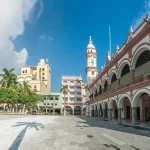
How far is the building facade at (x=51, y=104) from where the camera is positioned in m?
97.1

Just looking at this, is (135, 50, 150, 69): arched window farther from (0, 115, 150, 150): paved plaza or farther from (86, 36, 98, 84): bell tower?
(86, 36, 98, 84): bell tower

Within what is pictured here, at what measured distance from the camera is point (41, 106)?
319 feet

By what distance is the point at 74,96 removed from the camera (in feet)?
324

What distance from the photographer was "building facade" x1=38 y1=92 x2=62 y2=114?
318 feet

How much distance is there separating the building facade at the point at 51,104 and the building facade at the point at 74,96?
3266 millimetres

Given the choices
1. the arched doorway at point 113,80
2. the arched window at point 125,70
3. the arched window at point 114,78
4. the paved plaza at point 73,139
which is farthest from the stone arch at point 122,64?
the paved plaza at point 73,139

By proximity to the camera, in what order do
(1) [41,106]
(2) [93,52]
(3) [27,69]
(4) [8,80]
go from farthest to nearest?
(3) [27,69] → (1) [41,106] → (2) [93,52] → (4) [8,80]

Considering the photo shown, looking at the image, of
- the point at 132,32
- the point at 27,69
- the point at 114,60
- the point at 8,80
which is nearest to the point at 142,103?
the point at 114,60

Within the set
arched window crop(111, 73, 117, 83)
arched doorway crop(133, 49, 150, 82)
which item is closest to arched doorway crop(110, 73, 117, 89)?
arched window crop(111, 73, 117, 83)

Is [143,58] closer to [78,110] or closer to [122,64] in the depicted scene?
[122,64]

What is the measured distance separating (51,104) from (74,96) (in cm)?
1103

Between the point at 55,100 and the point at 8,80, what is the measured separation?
32.3 metres

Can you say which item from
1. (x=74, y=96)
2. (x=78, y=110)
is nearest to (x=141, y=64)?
(x=74, y=96)

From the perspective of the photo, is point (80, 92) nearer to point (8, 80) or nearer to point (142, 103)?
point (8, 80)
